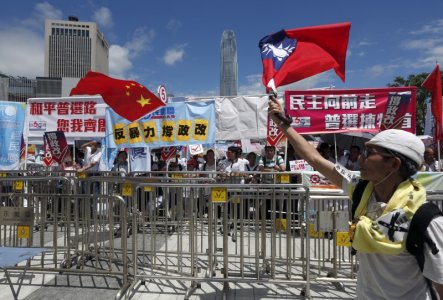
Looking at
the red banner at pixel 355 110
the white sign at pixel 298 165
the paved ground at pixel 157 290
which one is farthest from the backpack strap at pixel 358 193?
the white sign at pixel 298 165

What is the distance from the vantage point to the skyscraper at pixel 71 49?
142875 millimetres

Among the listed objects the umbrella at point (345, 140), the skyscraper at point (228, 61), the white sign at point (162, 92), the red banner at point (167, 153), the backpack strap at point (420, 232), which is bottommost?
the backpack strap at point (420, 232)

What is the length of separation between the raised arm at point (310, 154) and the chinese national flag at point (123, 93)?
18.9 ft

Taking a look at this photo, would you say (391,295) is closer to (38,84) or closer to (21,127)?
(21,127)

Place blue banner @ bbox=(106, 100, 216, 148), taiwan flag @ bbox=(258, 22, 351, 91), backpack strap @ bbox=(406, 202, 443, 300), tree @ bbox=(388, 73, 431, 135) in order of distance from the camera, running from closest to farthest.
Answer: backpack strap @ bbox=(406, 202, 443, 300)
taiwan flag @ bbox=(258, 22, 351, 91)
blue banner @ bbox=(106, 100, 216, 148)
tree @ bbox=(388, 73, 431, 135)

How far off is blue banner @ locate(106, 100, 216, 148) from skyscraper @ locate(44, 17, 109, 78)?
14096 centimetres

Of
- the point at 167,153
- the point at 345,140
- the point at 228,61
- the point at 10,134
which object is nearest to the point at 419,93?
the point at 345,140

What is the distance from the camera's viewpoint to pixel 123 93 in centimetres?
825

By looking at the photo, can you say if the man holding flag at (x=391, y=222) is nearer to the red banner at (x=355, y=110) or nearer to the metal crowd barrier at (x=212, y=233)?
the metal crowd barrier at (x=212, y=233)

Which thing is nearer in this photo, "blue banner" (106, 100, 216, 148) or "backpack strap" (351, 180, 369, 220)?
"backpack strap" (351, 180, 369, 220)

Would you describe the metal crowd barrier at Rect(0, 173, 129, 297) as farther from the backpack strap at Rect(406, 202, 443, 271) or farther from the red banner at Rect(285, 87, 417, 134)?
the red banner at Rect(285, 87, 417, 134)

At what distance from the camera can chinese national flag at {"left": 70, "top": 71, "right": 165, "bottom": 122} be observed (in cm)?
813

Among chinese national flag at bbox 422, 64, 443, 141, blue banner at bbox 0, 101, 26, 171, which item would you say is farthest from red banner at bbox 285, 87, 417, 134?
blue banner at bbox 0, 101, 26, 171

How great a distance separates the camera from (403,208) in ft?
5.87
